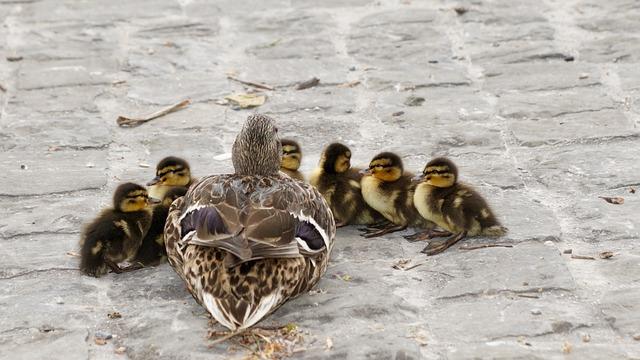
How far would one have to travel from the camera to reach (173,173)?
7.01m

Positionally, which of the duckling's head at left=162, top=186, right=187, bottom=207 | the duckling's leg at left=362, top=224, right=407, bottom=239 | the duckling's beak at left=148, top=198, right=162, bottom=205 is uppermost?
the duckling's head at left=162, top=186, right=187, bottom=207

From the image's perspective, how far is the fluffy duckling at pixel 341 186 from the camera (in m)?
7.11

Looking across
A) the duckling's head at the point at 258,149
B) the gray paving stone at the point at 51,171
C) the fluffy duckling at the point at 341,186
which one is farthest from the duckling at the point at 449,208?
the gray paving stone at the point at 51,171

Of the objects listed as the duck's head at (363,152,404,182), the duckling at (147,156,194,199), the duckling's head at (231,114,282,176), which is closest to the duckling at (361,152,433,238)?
the duck's head at (363,152,404,182)

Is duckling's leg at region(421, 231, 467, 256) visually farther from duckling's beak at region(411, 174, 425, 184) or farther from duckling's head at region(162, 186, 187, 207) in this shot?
duckling's head at region(162, 186, 187, 207)

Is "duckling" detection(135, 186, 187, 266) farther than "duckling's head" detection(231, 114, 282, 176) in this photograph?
No

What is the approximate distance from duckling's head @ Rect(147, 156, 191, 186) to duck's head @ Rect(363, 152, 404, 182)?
1015 mm

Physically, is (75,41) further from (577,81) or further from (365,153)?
(577,81)

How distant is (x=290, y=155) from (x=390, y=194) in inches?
27.1

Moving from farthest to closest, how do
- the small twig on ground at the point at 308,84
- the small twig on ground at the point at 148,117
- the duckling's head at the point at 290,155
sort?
1. the small twig on ground at the point at 308,84
2. the small twig on ground at the point at 148,117
3. the duckling's head at the point at 290,155

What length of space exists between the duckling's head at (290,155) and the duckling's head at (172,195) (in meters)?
0.72

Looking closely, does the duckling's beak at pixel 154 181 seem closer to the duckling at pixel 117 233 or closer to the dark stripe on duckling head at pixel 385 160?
the duckling at pixel 117 233

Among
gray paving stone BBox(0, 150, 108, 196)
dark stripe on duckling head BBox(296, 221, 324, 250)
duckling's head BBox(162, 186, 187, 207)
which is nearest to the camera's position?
dark stripe on duckling head BBox(296, 221, 324, 250)

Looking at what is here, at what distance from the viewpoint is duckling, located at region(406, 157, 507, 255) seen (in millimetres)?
6688
